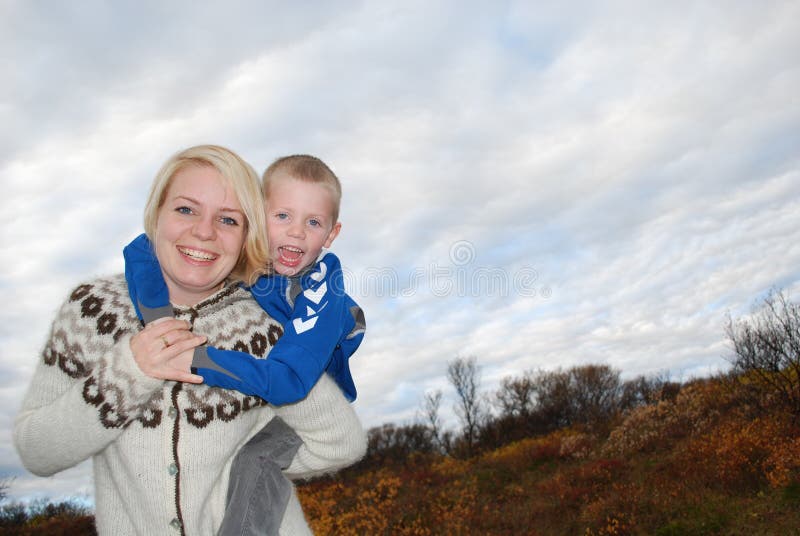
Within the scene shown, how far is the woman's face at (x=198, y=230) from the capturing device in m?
2.34

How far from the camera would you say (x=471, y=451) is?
33281 millimetres

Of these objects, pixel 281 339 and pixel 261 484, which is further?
pixel 281 339

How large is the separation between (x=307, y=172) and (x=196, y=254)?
1271 millimetres

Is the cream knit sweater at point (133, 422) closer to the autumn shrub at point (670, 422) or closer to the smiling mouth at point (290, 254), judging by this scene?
the smiling mouth at point (290, 254)

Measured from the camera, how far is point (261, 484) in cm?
234

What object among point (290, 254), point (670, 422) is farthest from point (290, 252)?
point (670, 422)

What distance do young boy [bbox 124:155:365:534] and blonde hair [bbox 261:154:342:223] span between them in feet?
0.39

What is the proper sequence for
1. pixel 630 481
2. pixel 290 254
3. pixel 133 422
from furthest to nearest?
pixel 630 481 → pixel 290 254 → pixel 133 422

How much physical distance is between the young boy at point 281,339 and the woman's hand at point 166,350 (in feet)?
0.18

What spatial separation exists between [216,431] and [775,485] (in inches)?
591

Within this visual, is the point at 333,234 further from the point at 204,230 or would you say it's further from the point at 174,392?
the point at 174,392

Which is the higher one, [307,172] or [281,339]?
[307,172]

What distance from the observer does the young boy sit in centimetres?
226

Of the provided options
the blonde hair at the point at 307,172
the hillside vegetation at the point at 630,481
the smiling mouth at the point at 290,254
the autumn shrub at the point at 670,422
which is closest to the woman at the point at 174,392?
the smiling mouth at the point at 290,254
